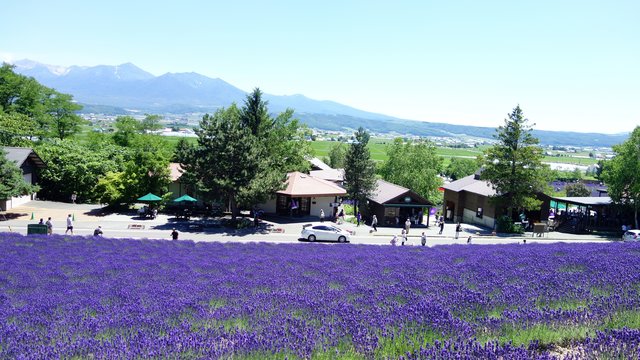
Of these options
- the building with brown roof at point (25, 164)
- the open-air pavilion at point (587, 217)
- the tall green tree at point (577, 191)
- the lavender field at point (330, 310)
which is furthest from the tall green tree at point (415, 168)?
the lavender field at point (330, 310)

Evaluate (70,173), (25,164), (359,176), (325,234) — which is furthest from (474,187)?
(25,164)

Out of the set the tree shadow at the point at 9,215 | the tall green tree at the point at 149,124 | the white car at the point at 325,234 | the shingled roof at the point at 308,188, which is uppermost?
the tall green tree at the point at 149,124

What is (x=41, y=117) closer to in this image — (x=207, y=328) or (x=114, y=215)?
(x=114, y=215)

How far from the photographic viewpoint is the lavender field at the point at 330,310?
635 centimetres

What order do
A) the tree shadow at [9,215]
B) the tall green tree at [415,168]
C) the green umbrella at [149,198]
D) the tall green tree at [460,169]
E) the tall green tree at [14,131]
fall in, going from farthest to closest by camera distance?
the tall green tree at [460,169] → the tall green tree at [415,168] → the tall green tree at [14,131] → the green umbrella at [149,198] → the tree shadow at [9,215]

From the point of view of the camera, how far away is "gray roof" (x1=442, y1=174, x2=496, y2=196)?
161 feet

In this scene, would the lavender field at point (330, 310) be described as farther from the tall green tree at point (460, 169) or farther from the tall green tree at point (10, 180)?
the tall green tree at point (460, 169)

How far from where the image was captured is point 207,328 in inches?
305

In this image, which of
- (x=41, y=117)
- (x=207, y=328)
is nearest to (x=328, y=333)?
(x=207, y=328)

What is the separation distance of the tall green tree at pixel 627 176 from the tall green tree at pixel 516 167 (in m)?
6.82

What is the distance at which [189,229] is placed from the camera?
121 feet

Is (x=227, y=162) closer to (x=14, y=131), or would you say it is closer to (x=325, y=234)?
(x=325, y=234)

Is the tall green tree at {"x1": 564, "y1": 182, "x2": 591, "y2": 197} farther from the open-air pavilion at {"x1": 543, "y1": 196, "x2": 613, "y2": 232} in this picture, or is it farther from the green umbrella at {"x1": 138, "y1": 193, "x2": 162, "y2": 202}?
the green umbrella at {"x1": 138, "y1": 193, "x2": 162, "y2": 202}

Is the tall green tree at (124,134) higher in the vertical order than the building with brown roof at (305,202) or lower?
higher
